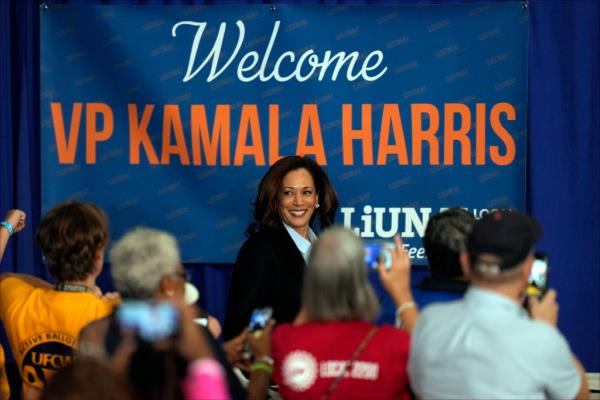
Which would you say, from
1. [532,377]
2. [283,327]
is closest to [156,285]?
[283,327]

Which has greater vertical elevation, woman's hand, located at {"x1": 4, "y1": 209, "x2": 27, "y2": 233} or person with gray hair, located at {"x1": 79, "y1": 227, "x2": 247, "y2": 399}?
woman's hand, located at {"x1": 4, "y1": 209, "x2": 27, "y2": 233}

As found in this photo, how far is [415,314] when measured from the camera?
2582 mm

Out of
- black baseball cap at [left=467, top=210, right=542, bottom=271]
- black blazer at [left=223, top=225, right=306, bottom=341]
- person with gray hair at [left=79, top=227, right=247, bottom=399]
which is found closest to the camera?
person with gray hair at [left=79, top=227, right=247, bottom=399]

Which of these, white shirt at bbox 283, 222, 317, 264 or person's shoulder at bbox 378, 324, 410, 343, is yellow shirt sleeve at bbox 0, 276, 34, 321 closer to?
person's shoulder at bbox 378, 324, 410, 343

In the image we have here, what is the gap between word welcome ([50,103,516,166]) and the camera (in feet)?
15.0

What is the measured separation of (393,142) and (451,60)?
456mm

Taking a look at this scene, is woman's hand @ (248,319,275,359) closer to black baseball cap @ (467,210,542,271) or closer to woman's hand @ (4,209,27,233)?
black baseball cap @ (467,210,542,271)

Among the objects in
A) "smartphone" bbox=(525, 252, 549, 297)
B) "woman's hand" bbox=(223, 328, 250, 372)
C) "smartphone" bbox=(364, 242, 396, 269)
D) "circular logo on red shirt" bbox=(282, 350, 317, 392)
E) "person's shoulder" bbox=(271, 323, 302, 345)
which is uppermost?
"smartphone" bbox=(364, 242, 396, 269)

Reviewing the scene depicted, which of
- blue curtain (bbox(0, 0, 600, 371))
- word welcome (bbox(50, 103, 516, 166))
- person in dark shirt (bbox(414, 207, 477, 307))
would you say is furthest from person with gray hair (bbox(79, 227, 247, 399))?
blue curtain (bbox(0, 0, 600, 371))

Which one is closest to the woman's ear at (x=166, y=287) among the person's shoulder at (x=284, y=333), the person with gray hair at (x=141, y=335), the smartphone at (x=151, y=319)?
the person with gray hair at (x=141, y=335)

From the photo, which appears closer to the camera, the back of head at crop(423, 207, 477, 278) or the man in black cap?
the man in black cap

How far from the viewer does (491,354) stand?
2.23 meters

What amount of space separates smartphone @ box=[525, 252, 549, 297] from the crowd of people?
0.51ft

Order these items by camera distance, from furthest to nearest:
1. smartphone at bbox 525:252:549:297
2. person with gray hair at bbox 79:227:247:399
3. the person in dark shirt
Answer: the person in dark shirt, smartphone at bbox 525:252:549:297, person with gray hair at bbox 79:227:247:399
